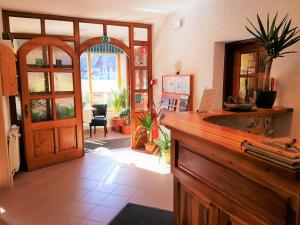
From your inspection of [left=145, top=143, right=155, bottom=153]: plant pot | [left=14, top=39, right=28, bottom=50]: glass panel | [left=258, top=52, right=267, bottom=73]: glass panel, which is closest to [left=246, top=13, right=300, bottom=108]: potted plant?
[left=258, top=52, right=267, bottom=73]: glass panel

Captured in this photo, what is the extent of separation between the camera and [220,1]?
130 inches

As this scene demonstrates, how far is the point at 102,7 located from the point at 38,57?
1363mm

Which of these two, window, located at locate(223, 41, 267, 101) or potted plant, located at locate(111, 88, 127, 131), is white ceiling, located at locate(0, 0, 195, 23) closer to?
window, located at locate(223, 41, 267, 101)

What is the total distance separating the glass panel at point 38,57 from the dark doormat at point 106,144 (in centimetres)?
199

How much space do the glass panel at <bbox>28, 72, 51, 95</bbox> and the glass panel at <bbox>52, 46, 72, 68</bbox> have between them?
0.27 m

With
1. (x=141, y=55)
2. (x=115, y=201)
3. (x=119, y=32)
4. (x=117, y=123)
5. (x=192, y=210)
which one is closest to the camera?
(x=192, y=210)

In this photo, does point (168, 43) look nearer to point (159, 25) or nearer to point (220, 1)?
point (159, 25)

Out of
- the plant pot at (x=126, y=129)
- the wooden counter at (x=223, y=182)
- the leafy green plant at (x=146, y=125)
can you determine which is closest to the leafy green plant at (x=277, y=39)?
the wooden counter at (x=223, y=182)

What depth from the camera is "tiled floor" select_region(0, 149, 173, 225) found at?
8.81 ft

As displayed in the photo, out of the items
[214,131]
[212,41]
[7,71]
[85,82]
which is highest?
[212,41]

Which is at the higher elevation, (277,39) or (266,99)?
(277,39)

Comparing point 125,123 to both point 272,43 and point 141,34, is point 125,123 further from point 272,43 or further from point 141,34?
point 272,43

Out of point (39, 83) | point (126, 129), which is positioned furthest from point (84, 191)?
point (126, 129)

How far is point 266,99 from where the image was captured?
2477 mm
